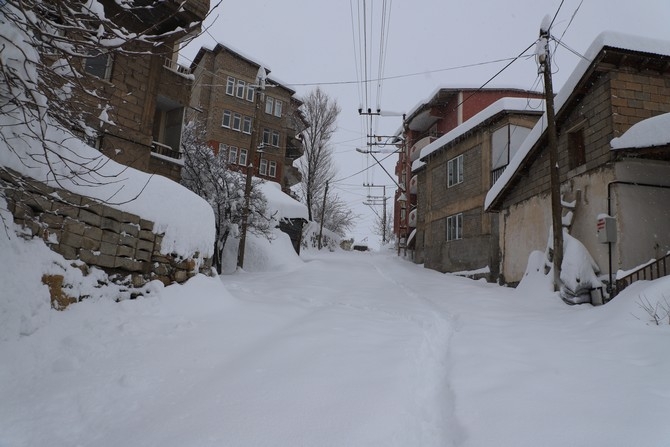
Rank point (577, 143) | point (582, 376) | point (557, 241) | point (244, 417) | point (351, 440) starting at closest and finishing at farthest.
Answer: point (351, 440)
point (244, 417)
point (582, 376)
point (557, 241)
point (577, 143)

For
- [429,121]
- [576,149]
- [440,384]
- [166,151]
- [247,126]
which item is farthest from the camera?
[247,126]

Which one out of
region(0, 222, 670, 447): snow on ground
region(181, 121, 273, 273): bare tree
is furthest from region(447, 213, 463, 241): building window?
region(0, 222, 670, 447): snow on ground

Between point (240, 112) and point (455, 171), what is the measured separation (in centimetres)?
1856

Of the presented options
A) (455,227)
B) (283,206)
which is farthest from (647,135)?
(283,206)

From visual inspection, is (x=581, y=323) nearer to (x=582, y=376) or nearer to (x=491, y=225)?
(x=582, y=376)

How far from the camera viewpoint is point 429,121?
95.0 feet

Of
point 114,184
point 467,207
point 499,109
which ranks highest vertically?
point 499,109

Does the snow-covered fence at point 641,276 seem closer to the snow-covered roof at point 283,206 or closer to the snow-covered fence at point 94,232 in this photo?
the snow-covered fence at point 94,232

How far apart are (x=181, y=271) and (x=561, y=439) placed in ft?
18.5

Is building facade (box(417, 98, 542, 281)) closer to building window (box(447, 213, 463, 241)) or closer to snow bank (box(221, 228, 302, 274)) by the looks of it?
building window (box(447, 213, 463, 241))

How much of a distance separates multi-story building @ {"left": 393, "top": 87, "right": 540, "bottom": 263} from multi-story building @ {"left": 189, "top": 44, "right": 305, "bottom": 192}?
9716 mm

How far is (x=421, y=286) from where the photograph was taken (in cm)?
1302

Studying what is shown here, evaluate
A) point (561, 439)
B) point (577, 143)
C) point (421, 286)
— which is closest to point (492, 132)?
point (577, 143)

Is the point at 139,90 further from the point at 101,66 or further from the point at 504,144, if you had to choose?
the point at 504,144
